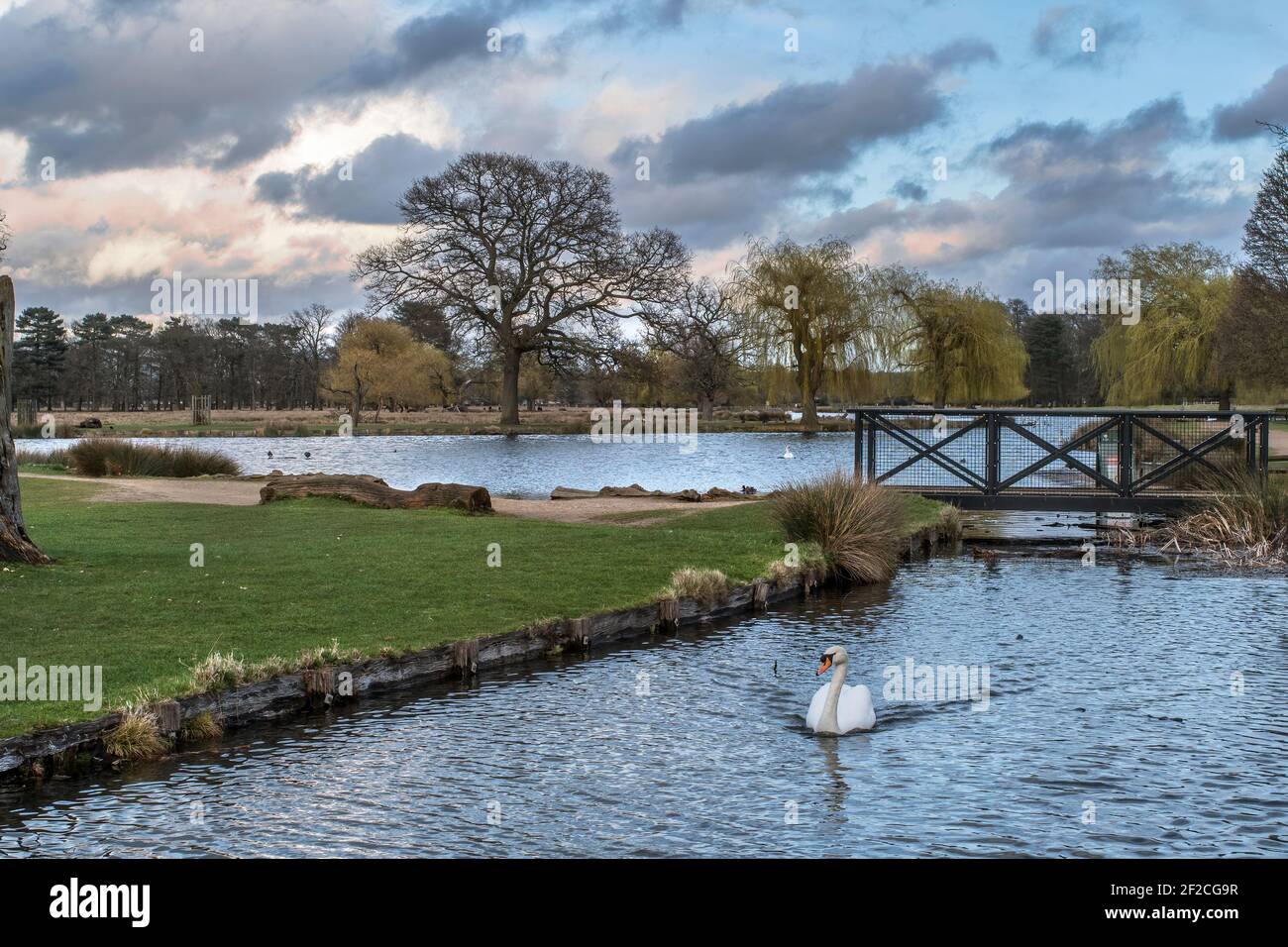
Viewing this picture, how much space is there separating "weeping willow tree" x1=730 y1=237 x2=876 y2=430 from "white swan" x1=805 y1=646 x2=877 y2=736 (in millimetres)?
65498

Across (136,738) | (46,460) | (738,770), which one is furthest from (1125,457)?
(46,460)

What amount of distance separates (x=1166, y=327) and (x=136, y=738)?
193 ft

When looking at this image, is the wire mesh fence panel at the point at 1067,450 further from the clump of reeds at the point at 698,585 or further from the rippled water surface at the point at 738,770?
the rippled water surface at the point at 738,770

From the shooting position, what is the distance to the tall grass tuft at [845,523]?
67.2ft

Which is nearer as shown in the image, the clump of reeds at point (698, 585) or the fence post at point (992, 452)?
the clump of reeds at point (698, 585)

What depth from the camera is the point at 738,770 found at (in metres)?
10.2

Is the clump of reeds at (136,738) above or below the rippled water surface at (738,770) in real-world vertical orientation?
above

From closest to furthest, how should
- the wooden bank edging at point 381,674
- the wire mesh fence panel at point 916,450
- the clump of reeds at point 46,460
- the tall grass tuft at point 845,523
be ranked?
1. the wooden bank edging at point 381,674
2. the tall grass tuft at point 845,523
3. the wire mesh fence panel at point 916,450
4. the clump of reeds at point 46,460

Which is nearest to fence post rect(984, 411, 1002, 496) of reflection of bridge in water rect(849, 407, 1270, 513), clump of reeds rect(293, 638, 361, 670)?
reflection of bridge in water rect(849, 407, 1270, 513)

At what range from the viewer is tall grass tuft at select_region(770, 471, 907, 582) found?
2048cm

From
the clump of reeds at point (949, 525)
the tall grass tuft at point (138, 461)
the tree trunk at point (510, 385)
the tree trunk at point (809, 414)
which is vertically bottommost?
the clump of reeds at point (949, 525)

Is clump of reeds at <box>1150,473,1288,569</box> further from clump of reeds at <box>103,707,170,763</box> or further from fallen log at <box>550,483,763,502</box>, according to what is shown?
clump of reeds at <box>103,707,170,763</box>

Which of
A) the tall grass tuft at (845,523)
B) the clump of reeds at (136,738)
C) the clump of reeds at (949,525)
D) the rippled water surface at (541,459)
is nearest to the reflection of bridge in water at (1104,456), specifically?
the clump of reeds at (949,525)

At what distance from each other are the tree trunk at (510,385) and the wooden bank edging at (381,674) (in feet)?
190
